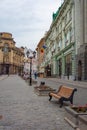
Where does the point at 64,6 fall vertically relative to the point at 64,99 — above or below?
Result: above

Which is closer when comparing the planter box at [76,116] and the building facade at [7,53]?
the planter box at [76,116]

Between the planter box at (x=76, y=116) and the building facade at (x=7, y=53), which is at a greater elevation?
the building facade at (x=7, y=53)

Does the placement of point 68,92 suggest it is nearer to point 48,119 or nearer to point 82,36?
point 48,119

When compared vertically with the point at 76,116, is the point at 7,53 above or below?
above

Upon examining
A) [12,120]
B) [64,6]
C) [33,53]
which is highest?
[64,6]

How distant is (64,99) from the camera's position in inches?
584

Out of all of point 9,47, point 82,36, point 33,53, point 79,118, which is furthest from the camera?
point 9,47

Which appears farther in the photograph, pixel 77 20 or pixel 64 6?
pixel 64 6

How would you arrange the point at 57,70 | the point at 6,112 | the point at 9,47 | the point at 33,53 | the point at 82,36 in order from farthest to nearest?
the point at 9,47 → the point at 57,70 → the point at 82,36 → the point at 33,53 → the point at 6,112

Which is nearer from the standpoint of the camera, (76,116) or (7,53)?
(76,116)

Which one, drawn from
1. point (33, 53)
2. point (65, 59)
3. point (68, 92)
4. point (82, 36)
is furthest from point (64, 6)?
point (68, 92)

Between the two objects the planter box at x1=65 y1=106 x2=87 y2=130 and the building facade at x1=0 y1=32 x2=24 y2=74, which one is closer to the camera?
the planter box at x1=65 y1=106 x2=87 y2=130

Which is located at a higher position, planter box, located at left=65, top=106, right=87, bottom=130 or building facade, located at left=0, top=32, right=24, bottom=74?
building facade, located at left=0, top=32, right=24, bottom=74

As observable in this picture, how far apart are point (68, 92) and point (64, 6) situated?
52.0 meters
